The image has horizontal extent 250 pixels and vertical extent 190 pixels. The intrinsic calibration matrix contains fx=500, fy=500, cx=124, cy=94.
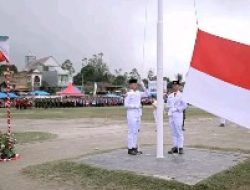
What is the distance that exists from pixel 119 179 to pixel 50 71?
12129 centimetres

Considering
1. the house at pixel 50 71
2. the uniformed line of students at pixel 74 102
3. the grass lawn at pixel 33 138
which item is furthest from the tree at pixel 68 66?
the grass lawn at pixel 33 138

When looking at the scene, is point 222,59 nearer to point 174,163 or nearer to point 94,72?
point 174,163

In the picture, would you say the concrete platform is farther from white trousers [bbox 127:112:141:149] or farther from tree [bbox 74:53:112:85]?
tree [bbox 74:53:112:85]

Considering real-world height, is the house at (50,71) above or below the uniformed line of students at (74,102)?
above

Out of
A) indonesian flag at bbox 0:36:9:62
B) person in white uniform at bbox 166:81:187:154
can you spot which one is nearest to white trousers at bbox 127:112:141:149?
person in white uniform at bbox 166:81:187:154

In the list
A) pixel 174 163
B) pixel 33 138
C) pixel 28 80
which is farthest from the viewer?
pixel 28 80

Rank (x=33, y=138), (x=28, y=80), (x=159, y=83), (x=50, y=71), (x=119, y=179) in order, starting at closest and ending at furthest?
1. (x=119, y=179)
2. (x=159, y=83)
3. (x=33, y=138)
4. (x=28, y=80)
5. (x=50, y=71)

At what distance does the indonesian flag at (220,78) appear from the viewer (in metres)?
6.01

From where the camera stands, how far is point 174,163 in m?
10.9

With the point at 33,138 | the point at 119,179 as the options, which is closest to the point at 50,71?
the point at 33,138

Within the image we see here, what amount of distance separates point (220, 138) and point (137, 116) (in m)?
6.25

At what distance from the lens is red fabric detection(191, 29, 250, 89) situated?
6.00 metres

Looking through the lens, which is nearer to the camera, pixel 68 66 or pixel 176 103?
pixel 176 103

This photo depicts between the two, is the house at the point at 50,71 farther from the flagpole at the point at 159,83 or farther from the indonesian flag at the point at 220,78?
the indonesian flag at the point at 220,78
